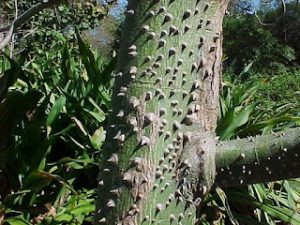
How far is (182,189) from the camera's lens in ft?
4.92

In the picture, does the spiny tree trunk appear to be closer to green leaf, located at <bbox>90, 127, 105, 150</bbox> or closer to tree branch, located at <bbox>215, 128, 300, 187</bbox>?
tree branch, located at <bbox>215, 128, 300, 187</bbox>

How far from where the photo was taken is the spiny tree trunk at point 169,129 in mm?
1456

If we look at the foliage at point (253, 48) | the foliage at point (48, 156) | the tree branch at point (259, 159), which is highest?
the foliage at point (253, 48)

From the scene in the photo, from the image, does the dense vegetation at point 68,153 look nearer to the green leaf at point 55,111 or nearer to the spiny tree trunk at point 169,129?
the green leaf at point 55,111

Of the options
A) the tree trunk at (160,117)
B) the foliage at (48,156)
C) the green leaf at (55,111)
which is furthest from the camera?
the green leaf at (55,111)

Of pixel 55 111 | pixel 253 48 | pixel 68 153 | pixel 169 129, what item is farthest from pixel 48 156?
pixel 253 48

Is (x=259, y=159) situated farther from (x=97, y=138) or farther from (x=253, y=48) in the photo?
(x=253, y=48)

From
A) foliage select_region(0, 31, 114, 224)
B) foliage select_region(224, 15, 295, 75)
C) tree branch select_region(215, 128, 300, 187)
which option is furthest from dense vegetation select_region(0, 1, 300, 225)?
foliage select_region(224, 15, 295, 75)

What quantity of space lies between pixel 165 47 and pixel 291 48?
55.5ft

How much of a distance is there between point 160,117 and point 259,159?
268 mm

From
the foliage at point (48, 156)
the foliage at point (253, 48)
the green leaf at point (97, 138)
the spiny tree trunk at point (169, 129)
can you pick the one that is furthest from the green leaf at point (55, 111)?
the foliage at point (253, 48)

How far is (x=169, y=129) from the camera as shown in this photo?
58.5 inches

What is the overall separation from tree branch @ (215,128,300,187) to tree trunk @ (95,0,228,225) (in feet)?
0.16

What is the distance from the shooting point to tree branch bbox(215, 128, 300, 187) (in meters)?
1.51
